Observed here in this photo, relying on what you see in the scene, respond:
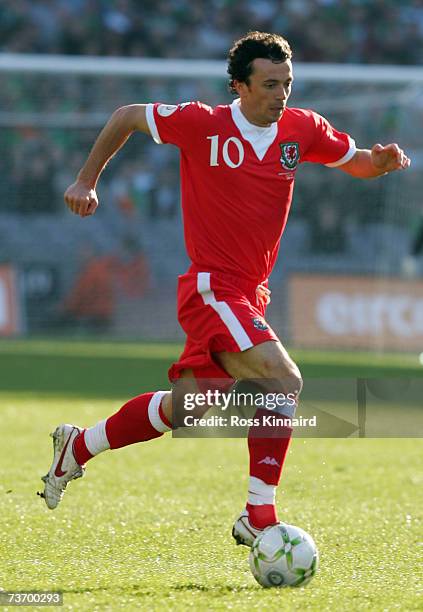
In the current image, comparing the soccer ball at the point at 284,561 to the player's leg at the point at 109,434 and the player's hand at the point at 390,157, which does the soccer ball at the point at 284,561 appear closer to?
the player's leg at the point at 109,434

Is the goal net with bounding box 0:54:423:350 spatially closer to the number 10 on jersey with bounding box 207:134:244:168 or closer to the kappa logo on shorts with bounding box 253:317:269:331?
the number 10 on jersey with bounding box 207:134:244:168

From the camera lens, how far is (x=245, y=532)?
4469 mm

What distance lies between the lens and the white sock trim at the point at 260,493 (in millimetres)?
4441

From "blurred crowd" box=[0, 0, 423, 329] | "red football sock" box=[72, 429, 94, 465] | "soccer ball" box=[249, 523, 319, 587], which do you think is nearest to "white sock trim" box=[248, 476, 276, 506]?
"soccer ball" box=[249, 523, 319, 587]

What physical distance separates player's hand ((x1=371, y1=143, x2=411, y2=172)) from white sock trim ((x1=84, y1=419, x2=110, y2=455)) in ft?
5.32

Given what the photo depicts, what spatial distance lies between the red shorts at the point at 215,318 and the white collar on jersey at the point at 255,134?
21.4 inches

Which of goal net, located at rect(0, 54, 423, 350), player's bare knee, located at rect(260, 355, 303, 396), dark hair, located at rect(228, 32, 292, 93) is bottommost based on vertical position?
goal net, located at rect(0, 54, 423, 350)

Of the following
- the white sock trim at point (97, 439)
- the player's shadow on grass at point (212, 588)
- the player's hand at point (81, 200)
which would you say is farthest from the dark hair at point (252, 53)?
the player's shadow on grass at point (212, 588)

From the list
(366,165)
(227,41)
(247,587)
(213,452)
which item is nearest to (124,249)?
(227,41)

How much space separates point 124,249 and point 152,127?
12496 millimetres

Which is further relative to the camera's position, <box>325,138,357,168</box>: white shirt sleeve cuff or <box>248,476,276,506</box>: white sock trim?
<box>325,138,357,168</box>: white shirt sleeve cuff

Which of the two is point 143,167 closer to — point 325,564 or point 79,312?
point 79,312

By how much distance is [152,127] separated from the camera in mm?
4812

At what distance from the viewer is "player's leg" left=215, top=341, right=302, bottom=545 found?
443cm
